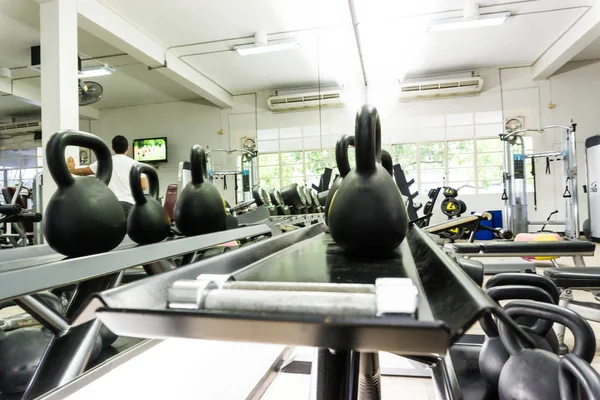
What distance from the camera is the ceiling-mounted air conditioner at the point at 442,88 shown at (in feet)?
26.3

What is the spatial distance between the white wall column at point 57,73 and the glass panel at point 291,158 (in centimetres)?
545

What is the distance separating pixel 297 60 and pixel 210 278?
7.57 meters

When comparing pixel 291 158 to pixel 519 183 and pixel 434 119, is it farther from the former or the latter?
pixel 519 183

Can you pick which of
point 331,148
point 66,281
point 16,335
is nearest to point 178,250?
point 66,281

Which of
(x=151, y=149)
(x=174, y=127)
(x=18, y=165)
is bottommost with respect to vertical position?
(x=18, y=165)

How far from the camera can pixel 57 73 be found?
4.24m

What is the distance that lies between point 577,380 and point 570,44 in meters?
7.84

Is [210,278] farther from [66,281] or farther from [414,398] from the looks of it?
[414,398]

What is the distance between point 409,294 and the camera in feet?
0.95

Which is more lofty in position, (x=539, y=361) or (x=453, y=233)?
(x=539, y=361)

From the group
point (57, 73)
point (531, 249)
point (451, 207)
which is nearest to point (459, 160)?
point (451, 207)

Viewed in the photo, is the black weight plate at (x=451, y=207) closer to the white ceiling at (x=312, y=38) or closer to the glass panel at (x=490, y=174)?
the glass panel at (x=490, y=174)

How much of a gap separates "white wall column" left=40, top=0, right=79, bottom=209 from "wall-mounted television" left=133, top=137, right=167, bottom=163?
16.5 ft

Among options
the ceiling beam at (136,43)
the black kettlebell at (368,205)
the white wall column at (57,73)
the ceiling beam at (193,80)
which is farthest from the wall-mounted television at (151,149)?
the black kettlebell at (368,205)
